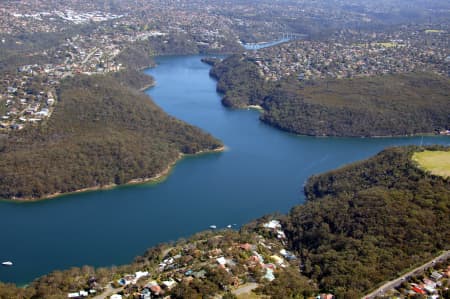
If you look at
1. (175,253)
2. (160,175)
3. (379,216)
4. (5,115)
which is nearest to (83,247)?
(175,253)

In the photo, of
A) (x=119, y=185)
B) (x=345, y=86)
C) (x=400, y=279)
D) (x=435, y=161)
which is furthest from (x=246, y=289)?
(x=345, y=86)

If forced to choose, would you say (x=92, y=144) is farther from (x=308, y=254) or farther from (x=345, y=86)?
(x=345, y=86)

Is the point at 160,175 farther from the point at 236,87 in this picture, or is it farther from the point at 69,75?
the point at 236,87

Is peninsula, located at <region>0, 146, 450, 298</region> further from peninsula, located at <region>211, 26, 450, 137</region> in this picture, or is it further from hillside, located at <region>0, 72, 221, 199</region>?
peninsula, located at <region>211, 26, 450, 137</region>

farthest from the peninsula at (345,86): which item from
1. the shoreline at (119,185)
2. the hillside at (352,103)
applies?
the shoreline at (119,185)

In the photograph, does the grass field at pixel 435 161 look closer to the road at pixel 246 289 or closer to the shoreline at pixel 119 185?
the road at pixel 246 289

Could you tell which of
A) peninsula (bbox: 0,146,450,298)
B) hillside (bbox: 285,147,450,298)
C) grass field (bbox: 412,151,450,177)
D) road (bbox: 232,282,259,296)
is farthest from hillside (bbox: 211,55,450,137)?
road (bbox: 232,282,259,296)
